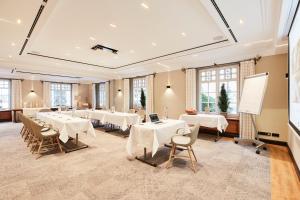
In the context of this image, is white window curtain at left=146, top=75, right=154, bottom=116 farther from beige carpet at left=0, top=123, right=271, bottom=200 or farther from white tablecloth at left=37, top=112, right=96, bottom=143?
beige carpet at left=0, top=123, right=271, bottom=200

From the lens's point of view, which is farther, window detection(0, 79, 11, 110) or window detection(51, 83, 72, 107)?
window detection(51, 83, 72, 107)

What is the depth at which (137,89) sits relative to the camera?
9.69 metres

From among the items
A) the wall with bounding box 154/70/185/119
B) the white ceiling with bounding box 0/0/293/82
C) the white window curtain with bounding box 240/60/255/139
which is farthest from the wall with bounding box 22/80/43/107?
the white window curtain with bounding box 240/60/255/139

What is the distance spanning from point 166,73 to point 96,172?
582 centimetres

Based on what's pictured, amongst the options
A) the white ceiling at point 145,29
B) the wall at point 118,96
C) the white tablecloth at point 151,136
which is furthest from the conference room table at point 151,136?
the wall at point 118,96

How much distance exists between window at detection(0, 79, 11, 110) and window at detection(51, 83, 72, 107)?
252 cm

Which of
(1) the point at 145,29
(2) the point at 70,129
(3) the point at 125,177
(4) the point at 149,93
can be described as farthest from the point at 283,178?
(4) the point at 149,93

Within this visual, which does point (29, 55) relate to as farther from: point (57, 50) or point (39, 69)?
point (39, 69)

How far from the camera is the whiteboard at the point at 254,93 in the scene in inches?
166

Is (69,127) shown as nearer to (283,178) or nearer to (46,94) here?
(283,178)

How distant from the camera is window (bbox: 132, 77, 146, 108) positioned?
371 inches

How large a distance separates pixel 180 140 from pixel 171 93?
4489 millimetres

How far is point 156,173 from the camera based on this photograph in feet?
9.50

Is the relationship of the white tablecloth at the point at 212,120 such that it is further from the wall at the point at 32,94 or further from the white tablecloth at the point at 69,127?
the wall at the point at 32,94
